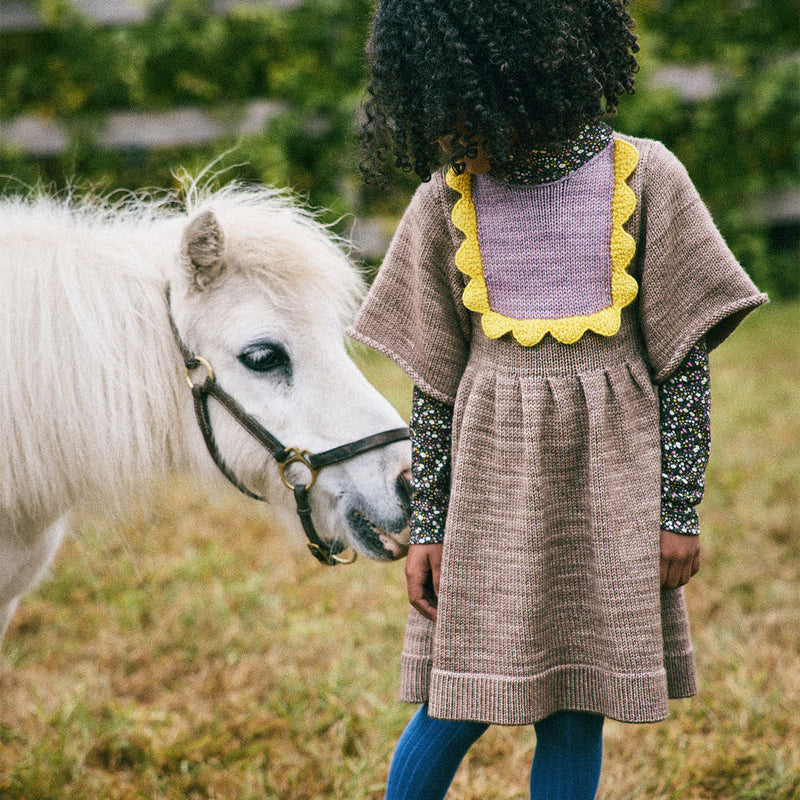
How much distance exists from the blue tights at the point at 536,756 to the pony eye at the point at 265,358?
27.7 inches

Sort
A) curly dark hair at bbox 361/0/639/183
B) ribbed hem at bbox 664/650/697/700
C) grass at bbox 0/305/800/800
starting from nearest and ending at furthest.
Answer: curly dark hair at bbox 361/0/639/183, ribbed hem at bbox 664/650/697/700, grass at bbox 0/305/800/800

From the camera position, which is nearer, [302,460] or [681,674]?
[681,674]

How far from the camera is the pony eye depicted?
1.54m

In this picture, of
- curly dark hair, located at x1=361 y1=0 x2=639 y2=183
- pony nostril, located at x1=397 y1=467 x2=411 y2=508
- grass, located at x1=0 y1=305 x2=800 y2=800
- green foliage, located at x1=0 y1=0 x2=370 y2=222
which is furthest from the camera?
green foliage, located at x1=0 y1=0 x2=370 y2=222

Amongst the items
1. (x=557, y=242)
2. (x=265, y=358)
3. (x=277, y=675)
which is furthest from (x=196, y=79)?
(x=557, y=242)

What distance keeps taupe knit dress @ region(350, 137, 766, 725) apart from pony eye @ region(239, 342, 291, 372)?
16.8 inches

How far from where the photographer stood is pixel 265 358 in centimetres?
155

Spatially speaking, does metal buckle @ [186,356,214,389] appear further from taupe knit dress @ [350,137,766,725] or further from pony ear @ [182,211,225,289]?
taupe knit dress @ [350,137,766,725]

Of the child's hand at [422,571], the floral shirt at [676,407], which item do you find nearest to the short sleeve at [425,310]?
the floral shirt at [676,407]

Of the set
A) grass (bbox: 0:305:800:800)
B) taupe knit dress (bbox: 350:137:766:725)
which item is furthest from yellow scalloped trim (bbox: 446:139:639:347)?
grass (bbox: 0:305:800:800)

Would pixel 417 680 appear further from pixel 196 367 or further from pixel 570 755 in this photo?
pixel 196 367

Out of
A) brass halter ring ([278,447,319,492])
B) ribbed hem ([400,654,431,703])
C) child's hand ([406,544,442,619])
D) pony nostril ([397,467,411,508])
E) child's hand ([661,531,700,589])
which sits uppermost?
brass halter ring ([278,447,319,492])

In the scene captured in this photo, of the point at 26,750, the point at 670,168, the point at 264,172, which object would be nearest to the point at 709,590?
the point at 670,168

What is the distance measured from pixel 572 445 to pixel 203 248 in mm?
820
